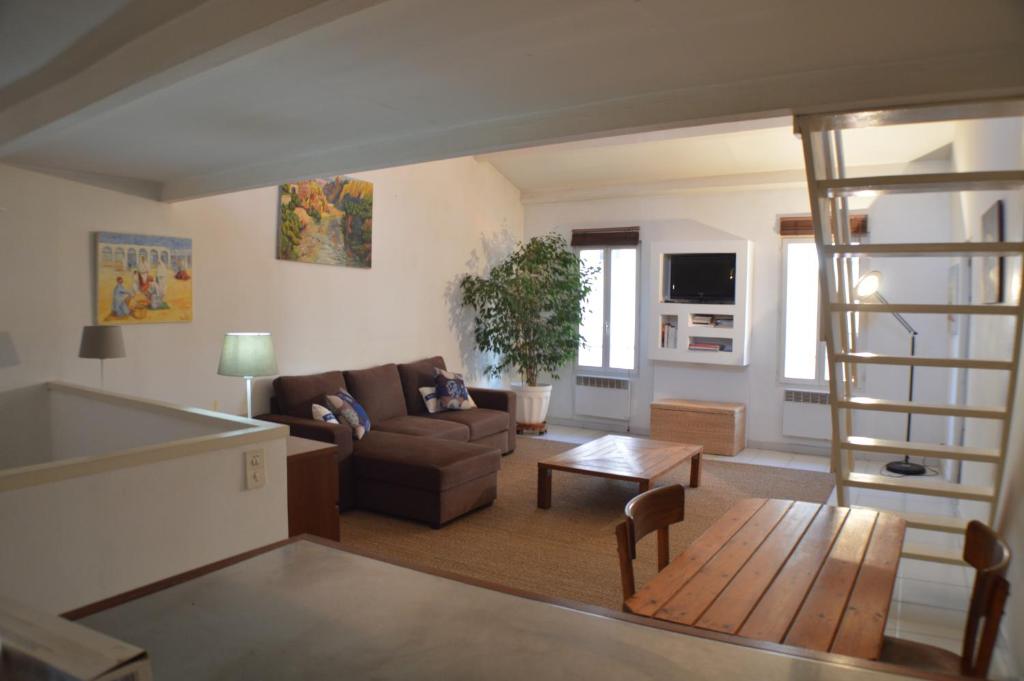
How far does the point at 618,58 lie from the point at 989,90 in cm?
110

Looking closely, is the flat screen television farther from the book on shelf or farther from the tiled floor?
the tiled floor

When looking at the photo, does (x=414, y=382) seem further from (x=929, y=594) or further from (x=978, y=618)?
(x=978, y=618)

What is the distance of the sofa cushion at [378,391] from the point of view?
18.1ft

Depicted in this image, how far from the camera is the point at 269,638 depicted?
3.33ft

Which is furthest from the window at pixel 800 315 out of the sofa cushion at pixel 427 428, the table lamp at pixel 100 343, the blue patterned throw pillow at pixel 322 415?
the table lamp at pixel 100 343

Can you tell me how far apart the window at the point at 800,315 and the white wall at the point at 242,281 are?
3049 millimetres

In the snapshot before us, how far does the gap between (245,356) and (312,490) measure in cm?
130

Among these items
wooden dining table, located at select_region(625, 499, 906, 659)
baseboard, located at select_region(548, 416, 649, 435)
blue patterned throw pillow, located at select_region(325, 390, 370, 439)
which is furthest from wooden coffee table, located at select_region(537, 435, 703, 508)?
wooden dining table, located at select_region(625, 499, 906, 659)

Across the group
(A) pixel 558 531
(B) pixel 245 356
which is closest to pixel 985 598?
(A) pixel 558 531

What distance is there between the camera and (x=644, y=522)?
2.10 metres

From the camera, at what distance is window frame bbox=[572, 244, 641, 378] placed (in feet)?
24.0

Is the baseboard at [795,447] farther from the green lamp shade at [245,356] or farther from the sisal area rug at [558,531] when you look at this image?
the green lamp shade at [245,356]

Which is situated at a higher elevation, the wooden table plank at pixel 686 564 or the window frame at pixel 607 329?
the window frame at pixel 607 329

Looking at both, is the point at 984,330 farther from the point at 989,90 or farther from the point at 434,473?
the point at 434,473
